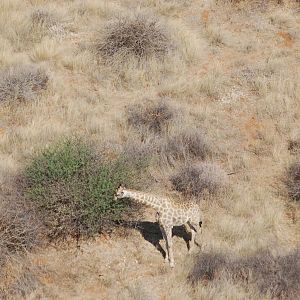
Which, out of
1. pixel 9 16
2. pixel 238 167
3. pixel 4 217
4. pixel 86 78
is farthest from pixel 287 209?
pixel 9 16

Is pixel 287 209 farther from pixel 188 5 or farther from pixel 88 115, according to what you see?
pixel 188 5

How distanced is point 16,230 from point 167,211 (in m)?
2.58

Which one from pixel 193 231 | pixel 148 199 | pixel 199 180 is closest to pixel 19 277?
pixel 148 199

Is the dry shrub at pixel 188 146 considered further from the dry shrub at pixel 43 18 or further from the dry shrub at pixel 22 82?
the dry shrub at pixel 43 18

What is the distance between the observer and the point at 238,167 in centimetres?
1212

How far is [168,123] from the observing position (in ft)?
42.9

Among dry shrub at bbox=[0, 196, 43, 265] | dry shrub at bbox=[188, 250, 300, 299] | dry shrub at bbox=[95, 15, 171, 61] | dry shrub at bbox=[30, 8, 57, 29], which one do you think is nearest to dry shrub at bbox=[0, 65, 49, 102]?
dry shrub at bbox=[95, 15, 171, 61]

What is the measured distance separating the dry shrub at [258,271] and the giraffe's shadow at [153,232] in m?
0.88

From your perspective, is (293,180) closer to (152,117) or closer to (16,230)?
(152,117)

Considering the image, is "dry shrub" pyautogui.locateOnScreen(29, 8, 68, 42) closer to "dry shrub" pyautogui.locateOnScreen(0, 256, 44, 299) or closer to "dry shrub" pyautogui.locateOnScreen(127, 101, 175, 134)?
"dry shrub" pyautogui.locateOnScreen(127, 101, 175, 134)

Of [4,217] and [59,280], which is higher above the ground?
[4,217]

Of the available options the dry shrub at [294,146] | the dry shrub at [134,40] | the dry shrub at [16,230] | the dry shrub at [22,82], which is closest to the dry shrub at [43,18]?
the dry shrub at [134,40]

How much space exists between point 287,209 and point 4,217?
5723 mm

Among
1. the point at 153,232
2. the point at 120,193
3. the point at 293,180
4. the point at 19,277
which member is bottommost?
the point at 19,277
